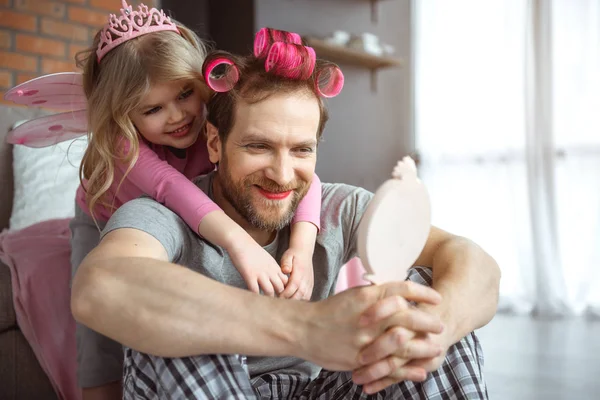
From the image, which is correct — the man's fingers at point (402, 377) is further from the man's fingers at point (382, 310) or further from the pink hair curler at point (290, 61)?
the pink hair curler at point (290, 61)

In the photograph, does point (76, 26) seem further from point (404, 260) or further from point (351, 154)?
point (404, 260)

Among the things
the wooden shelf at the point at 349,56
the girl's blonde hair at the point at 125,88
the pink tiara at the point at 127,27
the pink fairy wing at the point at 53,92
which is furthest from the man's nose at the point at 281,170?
the wooden shelf at the point at 349,56

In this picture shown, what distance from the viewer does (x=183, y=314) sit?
100 cm

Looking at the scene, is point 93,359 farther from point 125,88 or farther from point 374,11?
point 374,11

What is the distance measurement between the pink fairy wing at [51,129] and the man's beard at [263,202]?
644mm

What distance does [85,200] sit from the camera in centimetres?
177

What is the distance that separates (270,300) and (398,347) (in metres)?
0.22

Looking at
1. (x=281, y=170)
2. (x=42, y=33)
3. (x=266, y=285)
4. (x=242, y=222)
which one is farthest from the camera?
(x=42, y=33)

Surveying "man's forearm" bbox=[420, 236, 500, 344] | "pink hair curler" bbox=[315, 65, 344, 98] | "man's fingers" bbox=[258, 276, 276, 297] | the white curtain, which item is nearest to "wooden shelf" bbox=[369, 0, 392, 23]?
the white curtain

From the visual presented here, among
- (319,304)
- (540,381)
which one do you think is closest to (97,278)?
(319,304)

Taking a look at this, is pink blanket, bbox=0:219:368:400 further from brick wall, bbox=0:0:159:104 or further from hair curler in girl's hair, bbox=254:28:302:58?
brick wall, bbox=0:0:159:104

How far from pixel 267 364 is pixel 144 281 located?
0.46 metres

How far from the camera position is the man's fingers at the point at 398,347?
3.15ft

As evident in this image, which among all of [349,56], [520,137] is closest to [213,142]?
[349,56]
